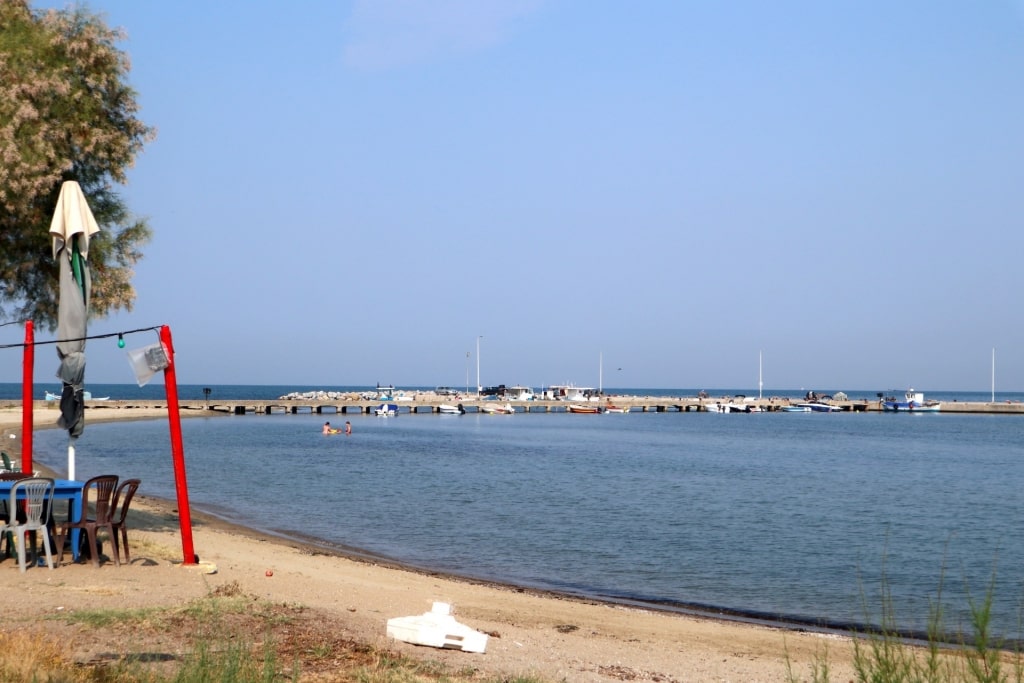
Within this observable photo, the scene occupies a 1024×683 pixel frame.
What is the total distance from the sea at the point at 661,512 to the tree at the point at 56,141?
4906 millimetres

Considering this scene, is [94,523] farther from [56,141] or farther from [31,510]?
[56,141]

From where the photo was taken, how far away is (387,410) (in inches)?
3967

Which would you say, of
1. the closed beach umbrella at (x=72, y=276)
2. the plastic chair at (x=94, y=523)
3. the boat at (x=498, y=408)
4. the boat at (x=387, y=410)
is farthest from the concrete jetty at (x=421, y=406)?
the plastic chair at (x=94, y=523)

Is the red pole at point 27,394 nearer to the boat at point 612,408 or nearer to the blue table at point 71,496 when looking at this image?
the blue table at point 71,496

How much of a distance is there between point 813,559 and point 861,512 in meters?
9.45

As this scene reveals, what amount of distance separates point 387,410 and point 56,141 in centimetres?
8775

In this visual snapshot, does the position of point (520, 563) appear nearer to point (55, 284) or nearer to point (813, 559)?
point (813, 559)

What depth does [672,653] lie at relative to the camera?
11.3m

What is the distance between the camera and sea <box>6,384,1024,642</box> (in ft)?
55.7

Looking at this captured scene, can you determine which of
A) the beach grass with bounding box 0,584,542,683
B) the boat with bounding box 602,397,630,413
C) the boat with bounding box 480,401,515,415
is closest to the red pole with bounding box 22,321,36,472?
the beach grass with bounding box 0,584,542,683

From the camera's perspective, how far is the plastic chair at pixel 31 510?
36.6 ft

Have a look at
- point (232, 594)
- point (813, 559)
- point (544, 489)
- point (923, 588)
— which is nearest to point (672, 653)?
point (232, 594)

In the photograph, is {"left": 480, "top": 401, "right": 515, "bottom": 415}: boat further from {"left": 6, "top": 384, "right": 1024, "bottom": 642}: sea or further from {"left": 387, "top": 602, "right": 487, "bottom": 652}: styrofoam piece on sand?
{"left": 387, "top": 602, "right": 487, "bottom": 652}: styrofoam piece on sand

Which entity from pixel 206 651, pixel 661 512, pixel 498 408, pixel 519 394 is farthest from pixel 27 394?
pixel 519 394
